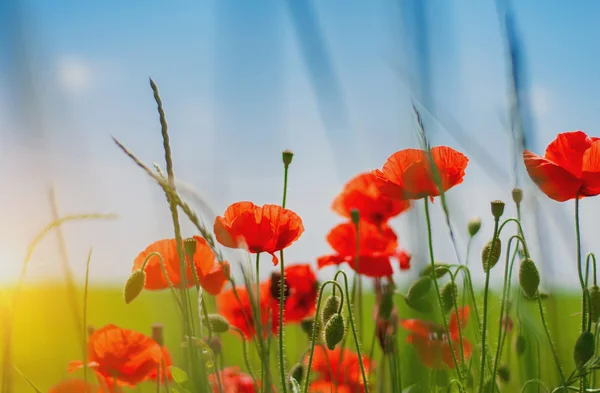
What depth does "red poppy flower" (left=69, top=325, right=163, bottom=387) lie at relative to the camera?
1.36 meters

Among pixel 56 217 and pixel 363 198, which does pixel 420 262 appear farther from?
pixel 363 198

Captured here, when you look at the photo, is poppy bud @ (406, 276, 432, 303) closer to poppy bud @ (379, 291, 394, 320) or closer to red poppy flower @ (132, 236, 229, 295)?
poppy bud @ (379, 291, 394, 320)

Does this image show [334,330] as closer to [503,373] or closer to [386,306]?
[386,306]

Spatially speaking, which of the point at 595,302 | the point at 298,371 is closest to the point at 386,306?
the point at 298,371

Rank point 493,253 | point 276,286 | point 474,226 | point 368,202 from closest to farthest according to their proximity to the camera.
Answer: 1. point 493,253
2. point 474,226
3. point 276,286
4. point 368,202

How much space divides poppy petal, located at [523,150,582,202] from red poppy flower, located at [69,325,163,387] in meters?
0.78

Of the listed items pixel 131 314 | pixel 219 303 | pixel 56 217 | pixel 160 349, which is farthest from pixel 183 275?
pixel 131 314

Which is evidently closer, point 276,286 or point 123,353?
point 123,353

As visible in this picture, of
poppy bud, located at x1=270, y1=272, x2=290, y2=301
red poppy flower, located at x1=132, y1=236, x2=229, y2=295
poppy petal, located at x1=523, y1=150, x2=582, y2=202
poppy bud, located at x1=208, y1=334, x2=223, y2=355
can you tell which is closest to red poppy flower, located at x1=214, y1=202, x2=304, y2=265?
red poppy flower, located at x1=132, y1=236, x2=229, y2=295

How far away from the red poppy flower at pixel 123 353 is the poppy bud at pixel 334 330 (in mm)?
372

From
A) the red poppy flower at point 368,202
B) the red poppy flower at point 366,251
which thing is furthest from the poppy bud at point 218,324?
the red poppy flower at point 368,202

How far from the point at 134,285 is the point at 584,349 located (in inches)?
28.2

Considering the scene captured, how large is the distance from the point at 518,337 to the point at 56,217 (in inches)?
36.9

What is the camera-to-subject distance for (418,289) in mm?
1256
